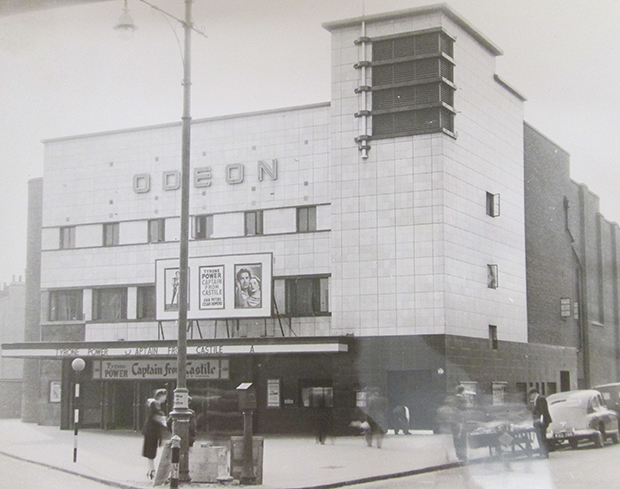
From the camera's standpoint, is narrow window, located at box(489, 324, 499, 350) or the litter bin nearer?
the litter bin

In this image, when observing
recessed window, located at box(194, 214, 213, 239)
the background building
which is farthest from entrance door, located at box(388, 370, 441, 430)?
the background building

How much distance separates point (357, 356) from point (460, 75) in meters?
11.1

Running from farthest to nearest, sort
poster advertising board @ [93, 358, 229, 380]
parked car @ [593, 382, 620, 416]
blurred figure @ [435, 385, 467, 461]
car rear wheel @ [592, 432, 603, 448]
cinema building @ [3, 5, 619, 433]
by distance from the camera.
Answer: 1. poster advertising board @ [93, 358, 229, 380]
2. cinema building @ [3, 5, 619, 433]
3. parked car @ [593, 382, 620, 416]
4. car rear wheel @ [592, 432, 603, 448]
5. blurred figure @ [435, 385, 467, 461]

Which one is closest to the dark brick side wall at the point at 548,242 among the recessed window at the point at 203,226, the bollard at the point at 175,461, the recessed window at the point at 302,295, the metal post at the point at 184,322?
the recessed window at the point at 302,295

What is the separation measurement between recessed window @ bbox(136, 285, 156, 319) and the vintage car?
17.5 m

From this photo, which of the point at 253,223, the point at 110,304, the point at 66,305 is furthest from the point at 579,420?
the point at 66,305

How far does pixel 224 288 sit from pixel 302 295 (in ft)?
9.67

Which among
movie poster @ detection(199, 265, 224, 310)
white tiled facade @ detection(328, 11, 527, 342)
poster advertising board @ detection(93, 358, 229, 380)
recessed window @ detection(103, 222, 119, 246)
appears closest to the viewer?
white tiled facade @ detection(328, 11, 527, 342)

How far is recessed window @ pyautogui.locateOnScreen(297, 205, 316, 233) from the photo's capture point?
113 ft

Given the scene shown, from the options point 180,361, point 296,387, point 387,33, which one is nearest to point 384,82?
point 387,33

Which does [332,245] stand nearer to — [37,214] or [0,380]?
[37,214]

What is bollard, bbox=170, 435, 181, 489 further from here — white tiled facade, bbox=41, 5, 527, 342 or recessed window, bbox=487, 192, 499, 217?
recessed window, bbox=487, 192, 499, 217

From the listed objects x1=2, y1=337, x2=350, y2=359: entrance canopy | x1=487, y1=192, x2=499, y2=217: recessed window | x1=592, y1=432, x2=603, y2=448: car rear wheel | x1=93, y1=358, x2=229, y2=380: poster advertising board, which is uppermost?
x1=487, y1=192, x2=499, y2=217: recessed window

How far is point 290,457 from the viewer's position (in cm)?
2373
